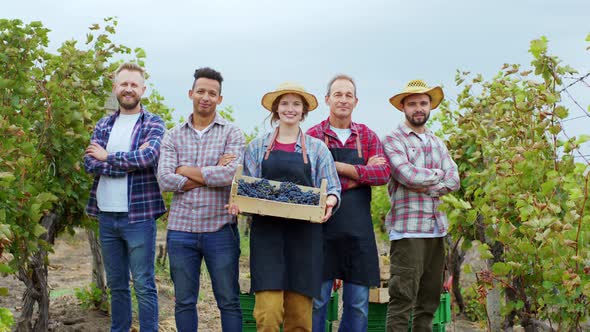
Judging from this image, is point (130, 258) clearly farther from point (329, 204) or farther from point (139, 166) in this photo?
point (329, 204)

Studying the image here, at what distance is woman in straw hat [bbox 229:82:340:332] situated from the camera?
4129 mm

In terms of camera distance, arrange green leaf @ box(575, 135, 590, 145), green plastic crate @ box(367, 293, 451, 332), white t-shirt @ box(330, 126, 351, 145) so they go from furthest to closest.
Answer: green plastic crate @ box(367, 293, 451, 332) < white t-shirt @ box(330, 126, 351, 145) < green leaf @ box(575, 135, 590, 145)

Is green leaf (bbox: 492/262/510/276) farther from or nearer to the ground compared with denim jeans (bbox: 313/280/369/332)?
farther from the ground

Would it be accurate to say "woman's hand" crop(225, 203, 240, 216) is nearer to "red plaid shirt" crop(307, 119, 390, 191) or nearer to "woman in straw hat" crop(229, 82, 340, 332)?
"woman in straw hat" crop(229, 82, 340, 332)

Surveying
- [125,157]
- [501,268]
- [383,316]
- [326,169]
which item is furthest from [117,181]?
[501,268]

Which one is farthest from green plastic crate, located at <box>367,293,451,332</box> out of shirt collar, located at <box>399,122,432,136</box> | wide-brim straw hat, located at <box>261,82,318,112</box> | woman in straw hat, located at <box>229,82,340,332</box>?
wide-brim straw hat, located at <box>261,82,318,112</box>

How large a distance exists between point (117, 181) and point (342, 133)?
5.14 ft

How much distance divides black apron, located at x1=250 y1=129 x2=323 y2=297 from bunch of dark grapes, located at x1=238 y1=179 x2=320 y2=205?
0.18m

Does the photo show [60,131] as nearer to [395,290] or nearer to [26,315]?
[26,315]

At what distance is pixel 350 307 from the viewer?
4.54 meters

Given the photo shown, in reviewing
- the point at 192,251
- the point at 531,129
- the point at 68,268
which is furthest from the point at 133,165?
the point at 68,268

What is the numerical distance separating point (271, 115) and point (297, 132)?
0.23 meters

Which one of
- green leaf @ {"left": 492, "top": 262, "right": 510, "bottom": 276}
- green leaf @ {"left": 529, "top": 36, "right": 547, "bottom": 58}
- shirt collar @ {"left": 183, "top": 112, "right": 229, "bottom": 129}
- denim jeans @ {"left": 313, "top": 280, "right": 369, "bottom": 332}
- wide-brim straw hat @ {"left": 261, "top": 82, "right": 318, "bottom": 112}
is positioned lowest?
denim jeans @ {"left": 313, "top": 280, "right": 369, "bottom": 332}

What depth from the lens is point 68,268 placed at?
10.9 m
